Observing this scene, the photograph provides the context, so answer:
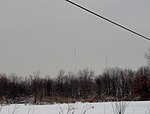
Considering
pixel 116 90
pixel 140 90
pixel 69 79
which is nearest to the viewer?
pixel 140 90

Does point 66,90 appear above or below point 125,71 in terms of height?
below

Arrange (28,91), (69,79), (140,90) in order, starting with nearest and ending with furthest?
1. (140,90)
2. (28,91)
3. (69,79)

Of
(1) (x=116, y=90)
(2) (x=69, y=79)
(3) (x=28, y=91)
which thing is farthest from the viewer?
(2) (x=69, y=79)

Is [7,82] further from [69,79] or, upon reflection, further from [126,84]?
[126,84]

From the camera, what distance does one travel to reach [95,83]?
2692 inches

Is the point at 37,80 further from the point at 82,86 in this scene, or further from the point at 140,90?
the point at 140,90

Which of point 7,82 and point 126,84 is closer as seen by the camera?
point 126,84

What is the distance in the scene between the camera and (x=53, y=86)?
68.0 metres

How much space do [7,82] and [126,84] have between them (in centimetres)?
2661

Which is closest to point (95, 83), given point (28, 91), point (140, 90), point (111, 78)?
point (111, 78)

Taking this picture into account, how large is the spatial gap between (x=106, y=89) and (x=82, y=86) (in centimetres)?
516

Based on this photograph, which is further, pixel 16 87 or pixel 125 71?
pixel 125 71

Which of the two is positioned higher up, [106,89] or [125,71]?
[125,71]

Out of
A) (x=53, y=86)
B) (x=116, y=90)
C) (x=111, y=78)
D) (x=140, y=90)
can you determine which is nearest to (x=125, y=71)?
(x=111, y=78)
